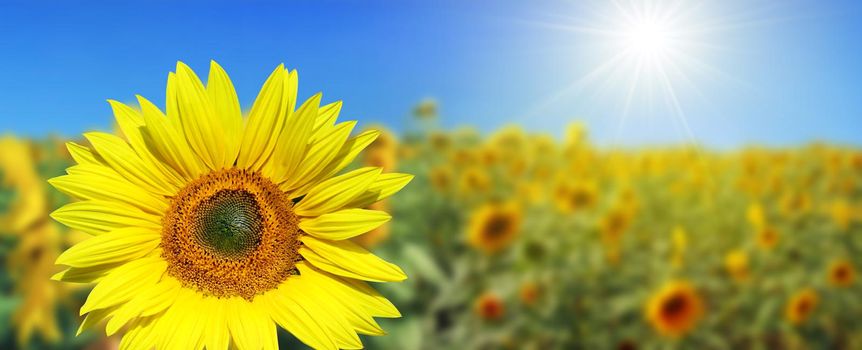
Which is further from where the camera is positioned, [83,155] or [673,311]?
[673,311]

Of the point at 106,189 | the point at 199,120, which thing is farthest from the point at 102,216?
the point at 199,120

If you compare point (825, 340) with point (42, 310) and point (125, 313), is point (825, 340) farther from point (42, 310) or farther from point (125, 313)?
point (125, 313)

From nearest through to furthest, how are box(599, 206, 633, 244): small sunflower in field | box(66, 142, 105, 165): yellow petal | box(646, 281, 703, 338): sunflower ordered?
1. box(66, 142, 105, 165): yellow petal
2. box(646, 281, 703, 338): sunflower
3. box(599, 206, 633, 244): small sunflower in field

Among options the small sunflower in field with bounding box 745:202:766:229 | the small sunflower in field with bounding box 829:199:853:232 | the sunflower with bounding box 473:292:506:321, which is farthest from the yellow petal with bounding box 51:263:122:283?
the small sunflower in field with bounding box 829:199:853:232

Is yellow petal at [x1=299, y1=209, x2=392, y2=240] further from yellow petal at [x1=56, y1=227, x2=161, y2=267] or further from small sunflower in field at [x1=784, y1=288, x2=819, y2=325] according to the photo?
small sunflower in field at [x1=784, y1=288, x2=819, y2=325]

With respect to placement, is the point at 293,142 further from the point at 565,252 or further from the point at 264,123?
the point at 565,252

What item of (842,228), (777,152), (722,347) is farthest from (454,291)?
(777,152)

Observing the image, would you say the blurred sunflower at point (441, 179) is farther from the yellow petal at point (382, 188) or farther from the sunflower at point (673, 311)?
the yellow petal at point (382, 188)

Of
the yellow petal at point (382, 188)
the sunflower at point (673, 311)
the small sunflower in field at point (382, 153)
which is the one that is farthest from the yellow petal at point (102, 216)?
the sunflower at point (673, 311)
